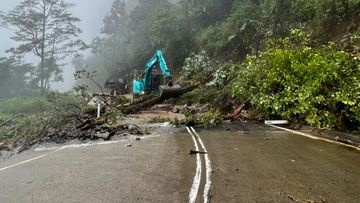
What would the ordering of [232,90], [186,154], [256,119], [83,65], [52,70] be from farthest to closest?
[83,65]
[52,70]
[232,90]
[256,119]
[186,154]

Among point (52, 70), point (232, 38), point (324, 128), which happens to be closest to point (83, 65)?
point (52, 70)

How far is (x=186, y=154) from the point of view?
300 inches

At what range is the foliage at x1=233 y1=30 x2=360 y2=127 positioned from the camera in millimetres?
9617

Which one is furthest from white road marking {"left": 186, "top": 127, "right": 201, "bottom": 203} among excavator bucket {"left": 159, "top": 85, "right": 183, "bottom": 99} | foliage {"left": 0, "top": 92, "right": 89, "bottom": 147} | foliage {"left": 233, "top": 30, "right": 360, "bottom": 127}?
excavator bucket {"left": 159, "top": 85, "right": 183, "bottom": 99}

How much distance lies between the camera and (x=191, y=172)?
6.13 m

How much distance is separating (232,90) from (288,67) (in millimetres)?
2885

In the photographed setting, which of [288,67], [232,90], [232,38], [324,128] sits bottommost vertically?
[324,128]

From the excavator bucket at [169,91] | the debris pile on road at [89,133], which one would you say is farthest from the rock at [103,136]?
the excavator bucket at [169,91]

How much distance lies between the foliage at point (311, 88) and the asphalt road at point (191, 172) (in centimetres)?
159

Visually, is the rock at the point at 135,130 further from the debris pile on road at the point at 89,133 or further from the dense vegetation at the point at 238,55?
the dense vegetation at the point at 238,55

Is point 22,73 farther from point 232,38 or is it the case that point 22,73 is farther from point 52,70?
point 232,38

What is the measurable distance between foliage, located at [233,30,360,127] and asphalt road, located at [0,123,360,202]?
5.22ft

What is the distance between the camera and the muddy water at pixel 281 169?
16.3ft

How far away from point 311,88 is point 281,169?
484cm
